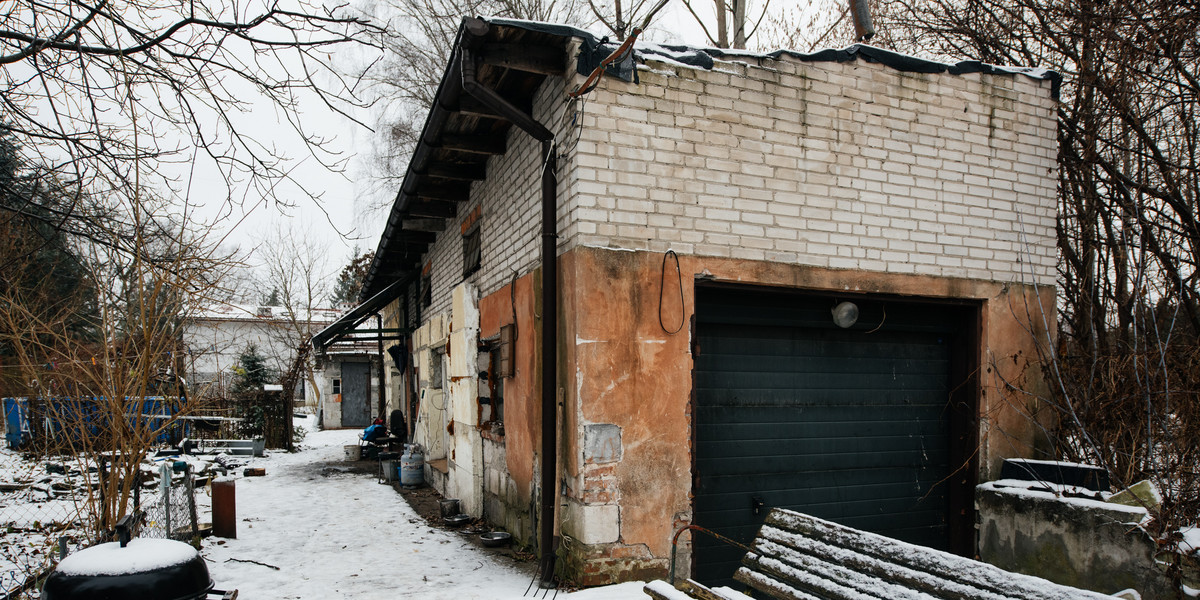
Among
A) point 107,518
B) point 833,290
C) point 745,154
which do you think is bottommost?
point 107,518

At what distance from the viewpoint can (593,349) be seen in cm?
486

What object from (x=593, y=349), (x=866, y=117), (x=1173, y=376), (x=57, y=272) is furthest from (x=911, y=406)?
(x=57, y=272)

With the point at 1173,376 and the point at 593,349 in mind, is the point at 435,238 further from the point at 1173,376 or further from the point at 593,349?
the point at 1173,376

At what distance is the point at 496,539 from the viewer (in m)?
6.27

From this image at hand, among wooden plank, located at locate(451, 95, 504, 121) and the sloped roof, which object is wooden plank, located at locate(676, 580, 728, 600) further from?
wooden plank, located at locate(451, 95, 504, 121)

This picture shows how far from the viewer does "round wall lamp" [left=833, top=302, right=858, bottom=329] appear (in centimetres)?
574

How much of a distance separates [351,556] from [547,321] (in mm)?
3036

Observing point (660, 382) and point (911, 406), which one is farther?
point (911, 406)

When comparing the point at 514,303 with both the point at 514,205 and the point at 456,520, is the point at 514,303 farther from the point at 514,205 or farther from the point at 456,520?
the point at 456,520

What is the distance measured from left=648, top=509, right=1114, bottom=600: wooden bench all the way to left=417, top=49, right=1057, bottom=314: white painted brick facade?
214cm

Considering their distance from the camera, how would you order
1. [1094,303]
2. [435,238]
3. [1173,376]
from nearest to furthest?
[1173,376] < [1094,303] < [435,238]

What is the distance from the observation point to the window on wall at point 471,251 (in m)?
7.58

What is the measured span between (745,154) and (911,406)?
272 centimetres

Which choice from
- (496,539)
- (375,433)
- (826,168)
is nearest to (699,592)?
(496,539)
